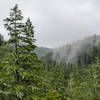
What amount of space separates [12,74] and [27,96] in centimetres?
176

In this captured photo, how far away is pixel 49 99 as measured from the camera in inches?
558

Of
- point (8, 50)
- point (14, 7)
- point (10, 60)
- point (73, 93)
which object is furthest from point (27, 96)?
point (73, 93)

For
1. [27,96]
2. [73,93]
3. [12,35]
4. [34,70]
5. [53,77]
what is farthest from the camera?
[53,77]

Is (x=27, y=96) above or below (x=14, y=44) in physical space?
below

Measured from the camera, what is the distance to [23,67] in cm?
1286

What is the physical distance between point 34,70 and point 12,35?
302cm

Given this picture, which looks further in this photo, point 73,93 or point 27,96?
point 73,93

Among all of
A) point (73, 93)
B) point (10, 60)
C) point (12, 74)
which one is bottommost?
point (73, 93)

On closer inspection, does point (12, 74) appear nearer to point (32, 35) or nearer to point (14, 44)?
point (14, 44)

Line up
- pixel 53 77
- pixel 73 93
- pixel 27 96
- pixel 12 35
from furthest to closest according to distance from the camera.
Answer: pixel 53 77 < pixel 73 93 < pixel 12 35 < pixel 27 96

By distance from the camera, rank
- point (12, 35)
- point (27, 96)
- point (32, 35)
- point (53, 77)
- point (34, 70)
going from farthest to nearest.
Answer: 1. point (53, 77)
2. point (32, 35)
3. point (34, 70)
4. point (12, 35)
5. point (27, 96)

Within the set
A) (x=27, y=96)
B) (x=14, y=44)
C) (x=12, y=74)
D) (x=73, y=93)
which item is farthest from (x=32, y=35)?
(x=73, y=93)

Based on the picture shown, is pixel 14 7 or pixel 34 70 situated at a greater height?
pixel 14 7

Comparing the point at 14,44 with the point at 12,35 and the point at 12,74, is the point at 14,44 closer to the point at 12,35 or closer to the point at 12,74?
the point at 12,35
